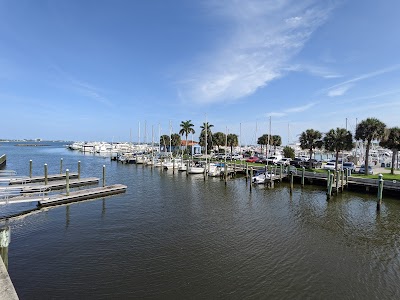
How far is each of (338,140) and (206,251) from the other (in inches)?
1447

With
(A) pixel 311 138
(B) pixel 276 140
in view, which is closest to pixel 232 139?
(B) pixel 276 140

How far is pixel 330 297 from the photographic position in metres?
10.8

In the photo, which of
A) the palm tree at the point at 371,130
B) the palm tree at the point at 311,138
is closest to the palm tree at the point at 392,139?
the palm tree at the point at 371,130

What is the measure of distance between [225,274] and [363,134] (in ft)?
125

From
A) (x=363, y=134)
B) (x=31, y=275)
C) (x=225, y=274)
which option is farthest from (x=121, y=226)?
(x=363, y=134)

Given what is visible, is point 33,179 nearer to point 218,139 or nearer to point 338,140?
point 338,140

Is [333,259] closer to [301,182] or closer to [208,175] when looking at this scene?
[301,182]

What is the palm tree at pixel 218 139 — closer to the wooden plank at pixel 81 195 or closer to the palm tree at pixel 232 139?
the palm tree at pixel 232 139

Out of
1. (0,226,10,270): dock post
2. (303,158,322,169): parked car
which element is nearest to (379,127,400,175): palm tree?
(303,158,322,169): parked car

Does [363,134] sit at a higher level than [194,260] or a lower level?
higher

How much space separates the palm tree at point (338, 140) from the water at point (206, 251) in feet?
57.9

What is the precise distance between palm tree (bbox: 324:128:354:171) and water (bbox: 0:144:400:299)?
17.7 metres

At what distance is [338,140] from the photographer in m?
42.2

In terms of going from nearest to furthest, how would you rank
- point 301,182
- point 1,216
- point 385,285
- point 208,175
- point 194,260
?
point 385,285, point 194,260, point 1,216, point 301,182, point 208,175
